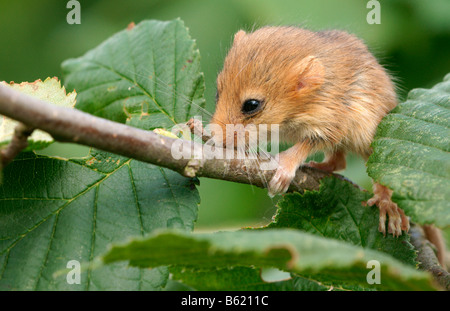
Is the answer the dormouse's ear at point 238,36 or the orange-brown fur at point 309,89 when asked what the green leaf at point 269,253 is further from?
the dormouse's ear at point 238,36

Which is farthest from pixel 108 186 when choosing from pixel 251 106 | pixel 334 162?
pixel 334 162

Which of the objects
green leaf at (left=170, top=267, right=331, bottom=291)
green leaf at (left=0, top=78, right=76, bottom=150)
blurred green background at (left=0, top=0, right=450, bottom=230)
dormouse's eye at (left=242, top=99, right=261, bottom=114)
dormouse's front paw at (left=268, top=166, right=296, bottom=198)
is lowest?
green leaf at (left=170, top=267, right=331, bottom=291)

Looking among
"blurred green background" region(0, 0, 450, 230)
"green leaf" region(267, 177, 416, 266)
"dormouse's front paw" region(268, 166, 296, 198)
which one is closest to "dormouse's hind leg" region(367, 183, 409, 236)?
"green leaf" region(267, 177, 416, 266)

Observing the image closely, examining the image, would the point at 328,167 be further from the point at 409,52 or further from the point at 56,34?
the point at 56,34

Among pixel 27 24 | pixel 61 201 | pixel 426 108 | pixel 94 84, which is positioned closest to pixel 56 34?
pixel 27 24

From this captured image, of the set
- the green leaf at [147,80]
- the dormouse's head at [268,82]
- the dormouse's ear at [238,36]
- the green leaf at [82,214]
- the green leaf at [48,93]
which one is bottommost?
the green leaf at [82,214]

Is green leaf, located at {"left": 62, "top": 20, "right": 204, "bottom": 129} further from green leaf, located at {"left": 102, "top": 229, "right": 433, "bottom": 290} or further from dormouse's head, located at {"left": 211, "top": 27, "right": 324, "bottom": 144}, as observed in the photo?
green leaf, located at {"left": 102, "top": 229, "right": 433, "bottom": 290}

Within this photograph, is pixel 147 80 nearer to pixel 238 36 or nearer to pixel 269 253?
pixel 238 36

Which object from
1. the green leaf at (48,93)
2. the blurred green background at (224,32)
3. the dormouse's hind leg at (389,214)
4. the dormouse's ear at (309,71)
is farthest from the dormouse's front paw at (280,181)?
the blurred green background at (224,32)
